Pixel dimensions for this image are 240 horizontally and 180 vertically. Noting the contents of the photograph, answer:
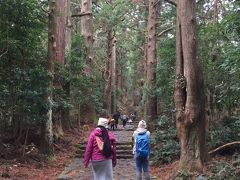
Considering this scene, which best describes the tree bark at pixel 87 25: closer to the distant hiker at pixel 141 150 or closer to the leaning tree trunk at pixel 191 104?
the leaning tree trunk at pixel 191 104

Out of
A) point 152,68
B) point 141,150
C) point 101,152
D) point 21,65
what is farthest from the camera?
point 152,68

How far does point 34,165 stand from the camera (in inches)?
472

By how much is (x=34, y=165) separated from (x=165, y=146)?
4.38 meters

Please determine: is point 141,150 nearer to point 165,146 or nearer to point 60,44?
point 165,146

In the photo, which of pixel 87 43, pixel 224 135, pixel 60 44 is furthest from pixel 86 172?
pixel 87 43

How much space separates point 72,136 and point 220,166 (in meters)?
10.7

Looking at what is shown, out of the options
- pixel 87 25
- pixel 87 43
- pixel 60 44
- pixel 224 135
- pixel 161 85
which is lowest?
pixel 224 135

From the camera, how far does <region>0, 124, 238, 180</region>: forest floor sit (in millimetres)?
10442

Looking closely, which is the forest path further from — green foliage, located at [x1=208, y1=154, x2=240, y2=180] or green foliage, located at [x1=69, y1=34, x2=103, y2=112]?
green foliage, located at [x1=69, y1=34, x2=103, y2=112]

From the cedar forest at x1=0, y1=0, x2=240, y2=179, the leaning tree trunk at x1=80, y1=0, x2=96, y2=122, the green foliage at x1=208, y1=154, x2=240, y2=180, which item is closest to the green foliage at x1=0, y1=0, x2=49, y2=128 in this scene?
the cedar forest at x1=0, y1=0, x2=240, y2=179

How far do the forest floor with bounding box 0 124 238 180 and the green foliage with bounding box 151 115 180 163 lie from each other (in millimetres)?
377

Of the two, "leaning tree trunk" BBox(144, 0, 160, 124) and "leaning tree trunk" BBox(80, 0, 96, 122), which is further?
"leaning tree trunk" BBox(80, 0, 96, 122)

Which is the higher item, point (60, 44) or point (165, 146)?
point (60, 44)

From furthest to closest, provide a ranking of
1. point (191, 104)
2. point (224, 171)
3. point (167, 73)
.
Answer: point (167, 73), point (191, 104), point (224, 171)
